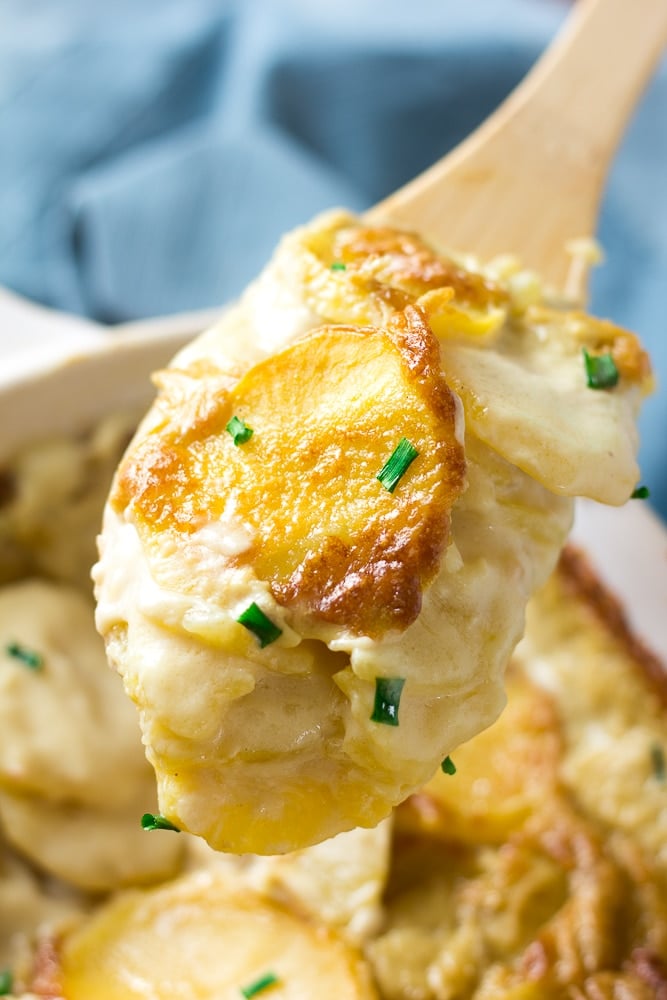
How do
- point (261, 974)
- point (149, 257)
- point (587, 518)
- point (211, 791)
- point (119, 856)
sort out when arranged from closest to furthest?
point (211, 791), point (261, 974), point (119, 856), point (587, 518), point (149, 257)

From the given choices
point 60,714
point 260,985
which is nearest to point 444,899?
point 260,985

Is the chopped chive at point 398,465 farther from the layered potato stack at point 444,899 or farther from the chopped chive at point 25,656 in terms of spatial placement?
the chopped chive at point 25,656

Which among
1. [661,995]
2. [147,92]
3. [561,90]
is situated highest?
[561,90]

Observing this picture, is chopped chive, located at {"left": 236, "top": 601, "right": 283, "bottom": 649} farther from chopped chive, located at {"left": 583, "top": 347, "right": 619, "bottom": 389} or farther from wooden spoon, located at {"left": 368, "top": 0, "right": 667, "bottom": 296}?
wooden spoon, located at {"left": 368, "top": 0, "right": 667, "bottom": 296}

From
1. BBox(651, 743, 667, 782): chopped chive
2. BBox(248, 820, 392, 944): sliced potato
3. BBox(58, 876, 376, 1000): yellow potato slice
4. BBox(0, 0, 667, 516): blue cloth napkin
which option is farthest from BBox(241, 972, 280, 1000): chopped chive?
BBox(0, 0, 667, 516): blue cloth napkin

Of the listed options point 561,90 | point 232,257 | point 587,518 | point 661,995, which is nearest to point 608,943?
point 661,995

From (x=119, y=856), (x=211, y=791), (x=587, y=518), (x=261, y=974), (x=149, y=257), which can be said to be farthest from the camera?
(x=149, y=257)

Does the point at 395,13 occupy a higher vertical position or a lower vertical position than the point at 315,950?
higher

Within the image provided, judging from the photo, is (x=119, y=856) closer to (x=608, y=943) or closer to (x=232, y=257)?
(x=608, y=943)
